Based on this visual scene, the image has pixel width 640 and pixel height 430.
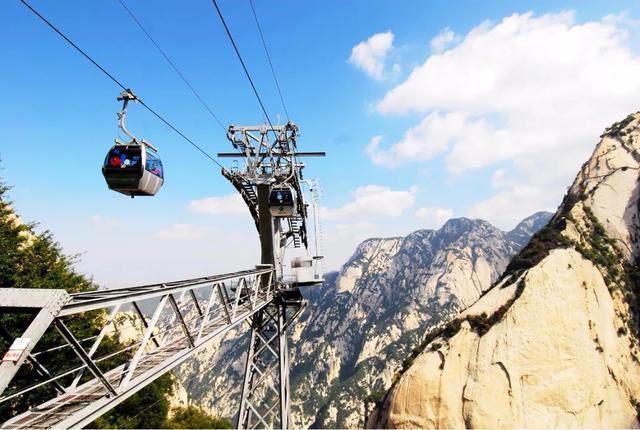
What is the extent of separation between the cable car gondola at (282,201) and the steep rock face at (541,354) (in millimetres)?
23610

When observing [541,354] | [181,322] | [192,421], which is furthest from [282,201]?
[541,354]

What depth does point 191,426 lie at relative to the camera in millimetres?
33938

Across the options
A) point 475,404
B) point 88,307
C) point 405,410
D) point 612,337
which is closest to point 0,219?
point 88,307

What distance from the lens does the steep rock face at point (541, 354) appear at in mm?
30516

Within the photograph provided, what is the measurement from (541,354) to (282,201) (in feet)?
101

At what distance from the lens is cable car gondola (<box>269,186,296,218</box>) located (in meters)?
16.9

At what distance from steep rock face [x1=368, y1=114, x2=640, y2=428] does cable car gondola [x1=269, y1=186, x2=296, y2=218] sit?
2361 cm

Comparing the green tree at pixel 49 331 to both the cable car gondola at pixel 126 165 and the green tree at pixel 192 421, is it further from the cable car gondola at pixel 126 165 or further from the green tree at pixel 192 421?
the cable car gondola at pixel 126 165

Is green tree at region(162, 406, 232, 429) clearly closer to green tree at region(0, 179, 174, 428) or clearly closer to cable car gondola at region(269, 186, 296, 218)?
green tree at region(0, 179, 174, 428)

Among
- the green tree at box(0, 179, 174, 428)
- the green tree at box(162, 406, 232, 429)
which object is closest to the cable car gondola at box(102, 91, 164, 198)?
the green tree at box(0, 179, 174, 428)

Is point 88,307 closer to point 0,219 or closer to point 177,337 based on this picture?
point 177,337

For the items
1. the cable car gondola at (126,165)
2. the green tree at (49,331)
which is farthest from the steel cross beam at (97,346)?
the green tree at (49,331)

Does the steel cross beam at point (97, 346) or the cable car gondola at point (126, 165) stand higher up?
the cable car gondola at point (126, 165)

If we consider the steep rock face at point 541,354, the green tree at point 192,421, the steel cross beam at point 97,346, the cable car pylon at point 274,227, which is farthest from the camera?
the green tree at point 192,421
